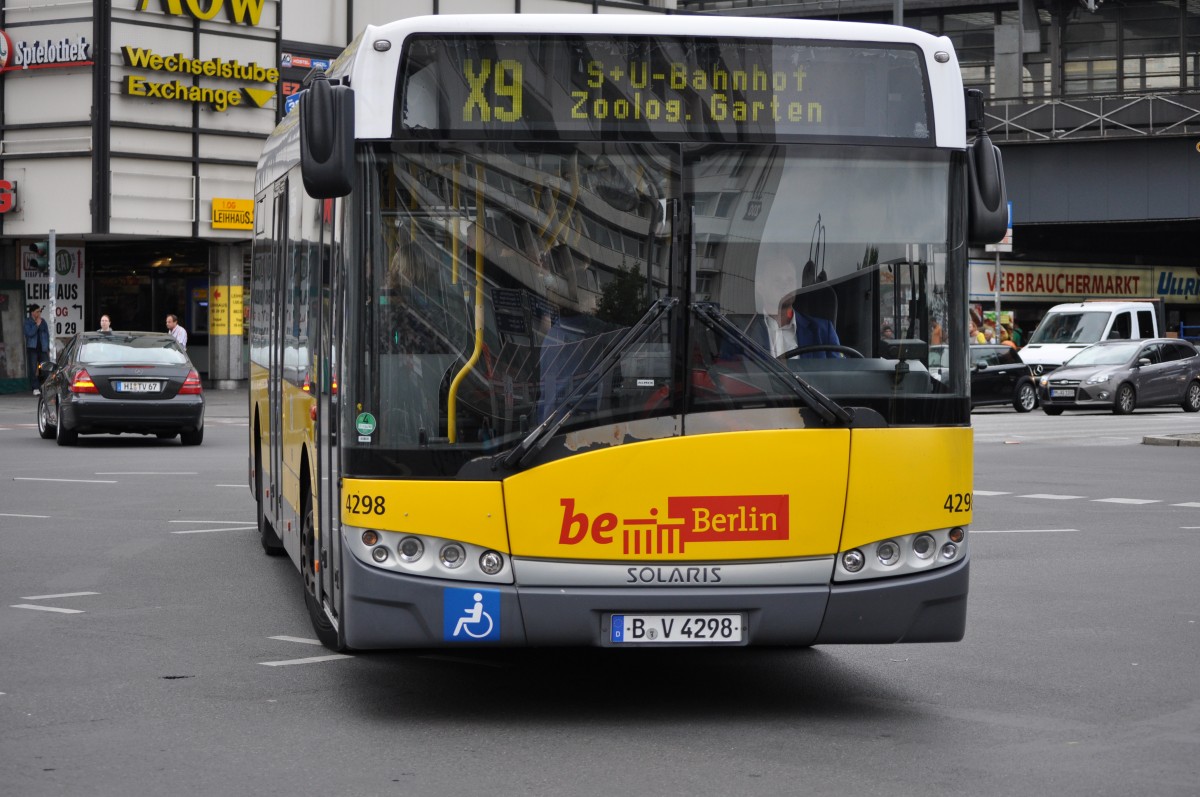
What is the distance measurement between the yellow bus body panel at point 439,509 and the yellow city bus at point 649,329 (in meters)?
0.01

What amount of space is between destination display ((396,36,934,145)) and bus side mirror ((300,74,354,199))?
0.97 feet

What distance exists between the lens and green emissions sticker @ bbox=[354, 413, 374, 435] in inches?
275

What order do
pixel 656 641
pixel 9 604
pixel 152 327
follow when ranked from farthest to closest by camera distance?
1. pixel 152 327
2. pixel 9 604
3. pixel 656 641

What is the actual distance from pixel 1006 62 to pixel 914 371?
53.5 m

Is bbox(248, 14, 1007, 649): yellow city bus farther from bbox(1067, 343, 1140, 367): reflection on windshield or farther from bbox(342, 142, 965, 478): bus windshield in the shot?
bbox(1067, 343, 1140, 367): reflection on windshield

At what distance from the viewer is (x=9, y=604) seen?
10352 mm

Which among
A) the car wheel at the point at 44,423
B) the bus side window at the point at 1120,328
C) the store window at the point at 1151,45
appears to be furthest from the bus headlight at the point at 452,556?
the store window at the point at 1151,45

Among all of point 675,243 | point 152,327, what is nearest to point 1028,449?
point 675,243

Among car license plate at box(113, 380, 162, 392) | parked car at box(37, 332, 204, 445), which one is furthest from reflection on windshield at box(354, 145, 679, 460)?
car license plate at box(113, 380, 162, 392)

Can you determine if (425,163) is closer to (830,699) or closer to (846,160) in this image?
(846,160)

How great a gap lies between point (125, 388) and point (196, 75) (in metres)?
17.1

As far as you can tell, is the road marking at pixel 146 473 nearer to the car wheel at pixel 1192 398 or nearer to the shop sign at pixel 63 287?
the shop sign at pixel 63 287

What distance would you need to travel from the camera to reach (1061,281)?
56156 mm

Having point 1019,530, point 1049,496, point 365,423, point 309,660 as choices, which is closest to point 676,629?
point 365,423
